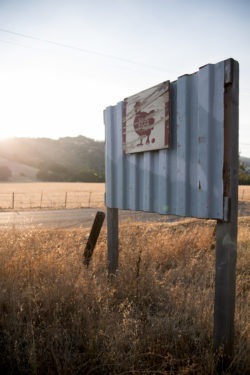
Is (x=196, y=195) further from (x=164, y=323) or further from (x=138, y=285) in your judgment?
(x=138, y=285)

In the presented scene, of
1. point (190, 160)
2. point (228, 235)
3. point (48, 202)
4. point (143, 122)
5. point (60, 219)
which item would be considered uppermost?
point (143, 122)

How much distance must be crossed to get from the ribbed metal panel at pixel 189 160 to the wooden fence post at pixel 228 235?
51mm

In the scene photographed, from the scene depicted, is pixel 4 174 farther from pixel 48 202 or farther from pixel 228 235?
pixel 228 235

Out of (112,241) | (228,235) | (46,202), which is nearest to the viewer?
(228,235)

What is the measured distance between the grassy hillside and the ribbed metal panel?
3215 inches

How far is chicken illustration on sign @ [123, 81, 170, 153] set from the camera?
3.50m

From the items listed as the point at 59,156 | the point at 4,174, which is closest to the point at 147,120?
the point at 4,174

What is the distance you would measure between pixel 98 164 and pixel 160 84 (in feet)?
436

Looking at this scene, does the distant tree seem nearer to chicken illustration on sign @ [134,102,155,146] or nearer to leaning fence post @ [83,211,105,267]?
leaning fence post @ [83,211,105,267]

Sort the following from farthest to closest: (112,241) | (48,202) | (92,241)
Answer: (48,202), (92,241), (112,241)

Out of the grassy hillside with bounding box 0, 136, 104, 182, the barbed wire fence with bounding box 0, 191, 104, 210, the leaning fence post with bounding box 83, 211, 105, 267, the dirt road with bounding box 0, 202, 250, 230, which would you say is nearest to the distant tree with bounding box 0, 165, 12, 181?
the grassy hillside with bounding box 0, 136, 104, 182

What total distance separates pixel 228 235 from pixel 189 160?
814 millimetres

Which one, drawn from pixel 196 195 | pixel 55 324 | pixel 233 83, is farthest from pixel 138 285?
pixel 233 83

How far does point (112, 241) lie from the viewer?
4.83 metres
